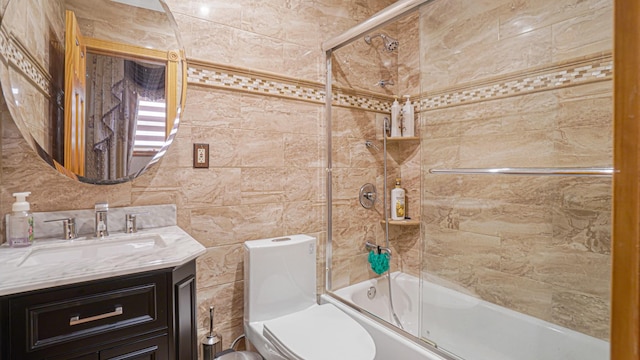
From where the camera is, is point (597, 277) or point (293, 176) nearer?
point (597, 277)

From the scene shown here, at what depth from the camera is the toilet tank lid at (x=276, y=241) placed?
155 centimetres

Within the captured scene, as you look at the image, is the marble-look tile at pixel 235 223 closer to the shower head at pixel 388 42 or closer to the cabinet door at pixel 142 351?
the cabinet door at pixel 142 351

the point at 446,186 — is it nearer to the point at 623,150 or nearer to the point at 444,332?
the point at 444,332

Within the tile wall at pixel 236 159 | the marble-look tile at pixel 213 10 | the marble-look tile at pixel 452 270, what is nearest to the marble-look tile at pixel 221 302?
the tile wall at pixel 236 159

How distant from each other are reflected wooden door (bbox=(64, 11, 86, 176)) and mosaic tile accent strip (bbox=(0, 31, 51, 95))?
0.21 feet

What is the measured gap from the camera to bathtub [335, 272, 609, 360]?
4.20ft

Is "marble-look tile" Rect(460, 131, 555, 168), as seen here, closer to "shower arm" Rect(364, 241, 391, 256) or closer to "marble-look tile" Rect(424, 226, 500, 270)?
"marble-look tile" Rect(424, 226, 500, 270)

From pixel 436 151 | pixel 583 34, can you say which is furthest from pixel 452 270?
pixel 583 34

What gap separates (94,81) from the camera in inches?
50.3

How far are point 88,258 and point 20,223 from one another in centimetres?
31

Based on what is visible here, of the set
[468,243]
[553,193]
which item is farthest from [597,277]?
[468,243]

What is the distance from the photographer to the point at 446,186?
1630 millimetres

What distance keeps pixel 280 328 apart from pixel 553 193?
4.50 ft

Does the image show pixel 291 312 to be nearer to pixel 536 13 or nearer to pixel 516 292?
pixel 516 292
